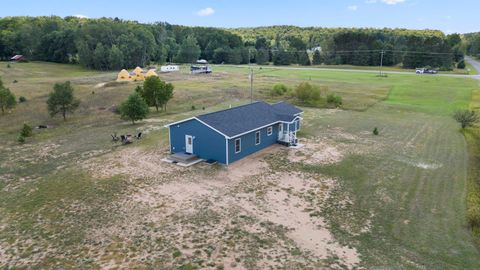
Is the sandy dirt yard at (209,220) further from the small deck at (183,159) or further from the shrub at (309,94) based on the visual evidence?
the shrub at (309,94)

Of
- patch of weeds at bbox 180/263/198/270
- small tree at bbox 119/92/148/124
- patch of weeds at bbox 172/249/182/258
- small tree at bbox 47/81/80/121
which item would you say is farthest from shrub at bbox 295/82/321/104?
patch of weeds at bbox 180/263/198/270

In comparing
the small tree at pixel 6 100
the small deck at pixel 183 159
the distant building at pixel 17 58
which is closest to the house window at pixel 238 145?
the small deck at pixel 183 159

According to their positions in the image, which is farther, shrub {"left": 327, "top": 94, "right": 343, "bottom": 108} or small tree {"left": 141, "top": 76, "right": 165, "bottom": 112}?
shrub {"left": 327, "top": 94, "right": 343, "bottom": 108}

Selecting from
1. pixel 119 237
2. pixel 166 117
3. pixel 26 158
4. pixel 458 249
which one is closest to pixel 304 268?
pixel 458 249

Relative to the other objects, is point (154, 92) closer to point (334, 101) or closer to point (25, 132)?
point (25, 132)

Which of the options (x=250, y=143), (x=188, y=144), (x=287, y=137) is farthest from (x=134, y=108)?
(x=287, y=137)

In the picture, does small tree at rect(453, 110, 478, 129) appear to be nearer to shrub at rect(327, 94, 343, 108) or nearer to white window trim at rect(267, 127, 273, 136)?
shrub at rect(327, 94, 343, 108)

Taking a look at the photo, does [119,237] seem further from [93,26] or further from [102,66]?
[93,26]
